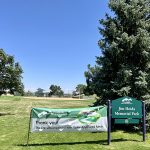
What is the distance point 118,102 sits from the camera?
14.7m

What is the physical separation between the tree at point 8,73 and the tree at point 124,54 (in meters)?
13.4

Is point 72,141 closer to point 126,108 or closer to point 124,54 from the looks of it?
point 126,108

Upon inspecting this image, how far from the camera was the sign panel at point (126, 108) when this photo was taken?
1468 cm

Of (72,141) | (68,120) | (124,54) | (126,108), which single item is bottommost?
(72,141)

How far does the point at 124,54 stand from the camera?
739 inches

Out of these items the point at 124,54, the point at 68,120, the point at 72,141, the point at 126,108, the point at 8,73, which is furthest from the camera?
the point at 8,73

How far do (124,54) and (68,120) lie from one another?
626cm

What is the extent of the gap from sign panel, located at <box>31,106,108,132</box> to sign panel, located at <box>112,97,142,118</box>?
0.56 m

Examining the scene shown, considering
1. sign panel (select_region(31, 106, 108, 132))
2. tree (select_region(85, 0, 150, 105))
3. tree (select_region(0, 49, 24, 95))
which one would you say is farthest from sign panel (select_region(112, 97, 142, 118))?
tree (select_region(0, 49, 24, 95))

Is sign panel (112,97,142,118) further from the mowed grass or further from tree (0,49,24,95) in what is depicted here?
tree (0,49,24,95)

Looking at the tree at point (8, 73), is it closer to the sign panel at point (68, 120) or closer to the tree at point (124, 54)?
the tree at point (124, 54)

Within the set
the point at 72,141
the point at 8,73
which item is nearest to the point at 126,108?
the point at 72,141

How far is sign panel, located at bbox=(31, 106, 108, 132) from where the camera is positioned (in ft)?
46.6

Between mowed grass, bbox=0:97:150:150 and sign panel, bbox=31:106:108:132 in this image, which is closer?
mowed grass, bbox=0:97:150:150
